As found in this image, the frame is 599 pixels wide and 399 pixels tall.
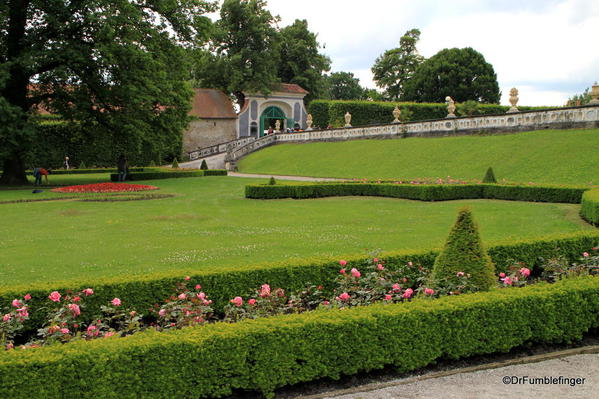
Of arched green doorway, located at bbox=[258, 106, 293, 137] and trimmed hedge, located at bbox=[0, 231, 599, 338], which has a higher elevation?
arched green doorway, located at bbox=[258, 106, 293, 137]

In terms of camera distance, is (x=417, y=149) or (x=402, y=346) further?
(x=417, y=149)

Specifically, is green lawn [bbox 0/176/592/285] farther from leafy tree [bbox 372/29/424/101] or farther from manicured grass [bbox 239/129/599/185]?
leafy tree [bbox 372/29/424/101]

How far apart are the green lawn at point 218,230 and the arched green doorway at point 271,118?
38356 mm

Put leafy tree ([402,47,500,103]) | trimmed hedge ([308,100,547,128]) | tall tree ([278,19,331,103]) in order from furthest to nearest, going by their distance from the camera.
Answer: leafy tree ([402,47,500,103]), tall tree ([278,19,331,103]), trimmed hedge ([308,100,547,128])

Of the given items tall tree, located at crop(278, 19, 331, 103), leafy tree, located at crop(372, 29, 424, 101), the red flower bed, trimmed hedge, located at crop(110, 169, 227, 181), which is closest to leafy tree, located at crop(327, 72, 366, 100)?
leafy tree, located at crop(372, 29, 424, 101)

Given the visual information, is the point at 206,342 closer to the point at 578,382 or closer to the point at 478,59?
the point at 578,382

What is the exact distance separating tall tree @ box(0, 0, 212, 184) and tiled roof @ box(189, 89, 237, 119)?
24496mm

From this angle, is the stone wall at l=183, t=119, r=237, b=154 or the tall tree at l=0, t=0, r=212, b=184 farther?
the stone wall at l=183, t=119, r=237, b=154

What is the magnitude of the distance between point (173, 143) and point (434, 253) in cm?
2297

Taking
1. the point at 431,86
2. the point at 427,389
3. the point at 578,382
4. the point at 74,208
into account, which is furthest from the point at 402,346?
the point at 431,86

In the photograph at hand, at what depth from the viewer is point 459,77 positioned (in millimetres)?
61500

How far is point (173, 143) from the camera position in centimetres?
2802

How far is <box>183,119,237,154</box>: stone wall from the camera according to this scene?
52.5 m

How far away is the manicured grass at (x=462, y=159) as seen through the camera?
2102cm
